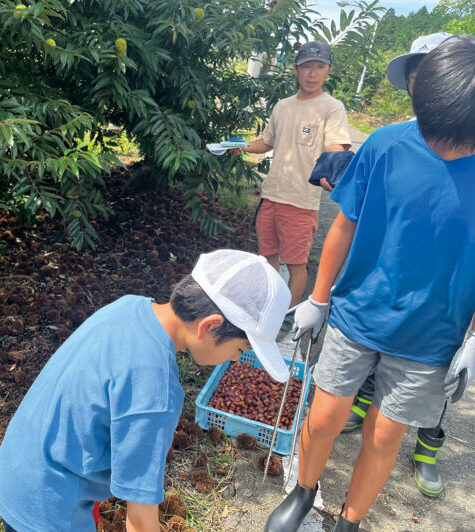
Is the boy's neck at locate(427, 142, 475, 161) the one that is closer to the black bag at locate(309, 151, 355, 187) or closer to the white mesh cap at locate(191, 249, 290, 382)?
the white mesh cap at locate(191, 249, 290, 382)

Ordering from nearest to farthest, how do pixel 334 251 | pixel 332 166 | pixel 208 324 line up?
pixel 208 324 < pixel 334 251 < pixel 332 166

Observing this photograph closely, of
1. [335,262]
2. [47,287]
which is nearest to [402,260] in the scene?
[335,262]

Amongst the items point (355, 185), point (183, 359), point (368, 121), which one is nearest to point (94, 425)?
point (355, 185)

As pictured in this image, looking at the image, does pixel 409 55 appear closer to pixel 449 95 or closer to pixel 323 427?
pixel 449 95

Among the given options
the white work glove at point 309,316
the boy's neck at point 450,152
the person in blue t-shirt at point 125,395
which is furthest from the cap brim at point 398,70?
the person in blue t-shirt at point 125,395

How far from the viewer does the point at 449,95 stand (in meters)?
1.52

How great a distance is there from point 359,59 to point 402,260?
10.5 feet

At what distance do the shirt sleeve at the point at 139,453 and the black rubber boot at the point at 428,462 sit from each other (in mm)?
1920

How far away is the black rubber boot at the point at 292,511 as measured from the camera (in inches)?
84.2

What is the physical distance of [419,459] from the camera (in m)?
2.67

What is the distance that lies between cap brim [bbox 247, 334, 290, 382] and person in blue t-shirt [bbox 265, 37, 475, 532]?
56 cm

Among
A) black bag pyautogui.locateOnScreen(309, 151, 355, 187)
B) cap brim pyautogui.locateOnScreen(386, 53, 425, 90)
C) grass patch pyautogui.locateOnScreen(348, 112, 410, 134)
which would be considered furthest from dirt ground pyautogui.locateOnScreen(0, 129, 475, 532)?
grass patch pyautogui.locateOnScreen(348, 112, 410, 134)

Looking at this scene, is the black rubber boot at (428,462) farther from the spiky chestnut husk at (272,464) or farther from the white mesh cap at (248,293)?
the white mesh cap at (248,293)

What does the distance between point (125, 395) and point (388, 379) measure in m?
1.11
